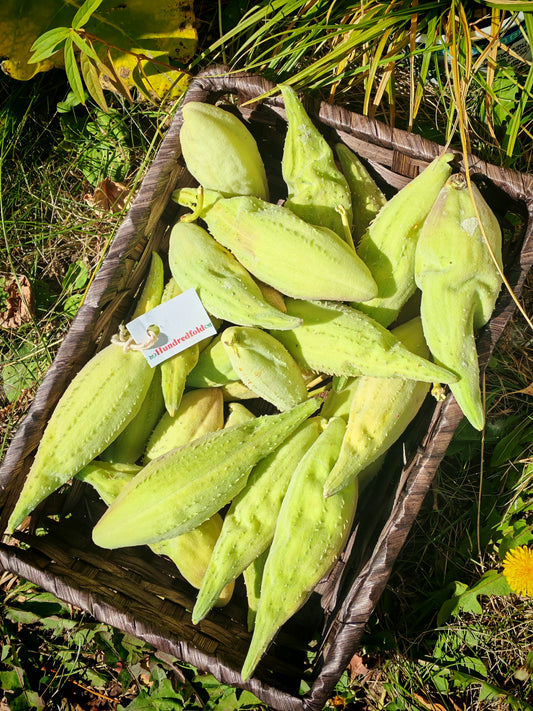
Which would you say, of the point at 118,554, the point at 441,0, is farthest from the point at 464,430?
the point at 441,0

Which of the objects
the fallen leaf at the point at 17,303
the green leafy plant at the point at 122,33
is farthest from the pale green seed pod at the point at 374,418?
the fallen leaf at the point at 17,303

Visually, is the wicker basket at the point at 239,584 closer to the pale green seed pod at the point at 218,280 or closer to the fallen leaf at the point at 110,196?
the pale green seed pod at the point at 218,280

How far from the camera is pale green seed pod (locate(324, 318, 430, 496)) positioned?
1094 mm

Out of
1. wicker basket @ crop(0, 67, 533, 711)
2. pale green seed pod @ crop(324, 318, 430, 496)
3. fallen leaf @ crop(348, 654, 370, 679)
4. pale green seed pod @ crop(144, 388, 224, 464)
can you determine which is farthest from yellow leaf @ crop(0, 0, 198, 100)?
fallen leaf @ crop(348, 654, 370, 679)

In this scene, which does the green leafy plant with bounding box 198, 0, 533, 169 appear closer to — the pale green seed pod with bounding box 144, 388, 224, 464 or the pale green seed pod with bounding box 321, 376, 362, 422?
the pale green seed pod with bounding box 321, 376, 362, 422

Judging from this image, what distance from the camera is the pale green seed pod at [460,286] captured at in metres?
1.09

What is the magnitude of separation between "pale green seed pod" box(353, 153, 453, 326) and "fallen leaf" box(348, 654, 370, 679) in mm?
996

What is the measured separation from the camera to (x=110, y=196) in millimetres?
1918

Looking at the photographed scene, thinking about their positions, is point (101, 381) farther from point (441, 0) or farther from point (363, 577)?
point (441, 0)

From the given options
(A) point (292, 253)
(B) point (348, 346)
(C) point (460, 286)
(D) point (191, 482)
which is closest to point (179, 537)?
(D) point (191, 482)

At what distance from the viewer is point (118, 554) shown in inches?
53.8

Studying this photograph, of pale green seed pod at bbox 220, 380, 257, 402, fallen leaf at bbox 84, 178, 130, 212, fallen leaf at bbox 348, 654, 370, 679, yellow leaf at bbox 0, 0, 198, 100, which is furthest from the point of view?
fallen leaf at bbox 84, 178, 130, 212

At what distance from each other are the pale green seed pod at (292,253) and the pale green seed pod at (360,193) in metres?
0.17

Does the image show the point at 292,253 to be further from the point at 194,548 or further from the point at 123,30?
the point at 123,30
